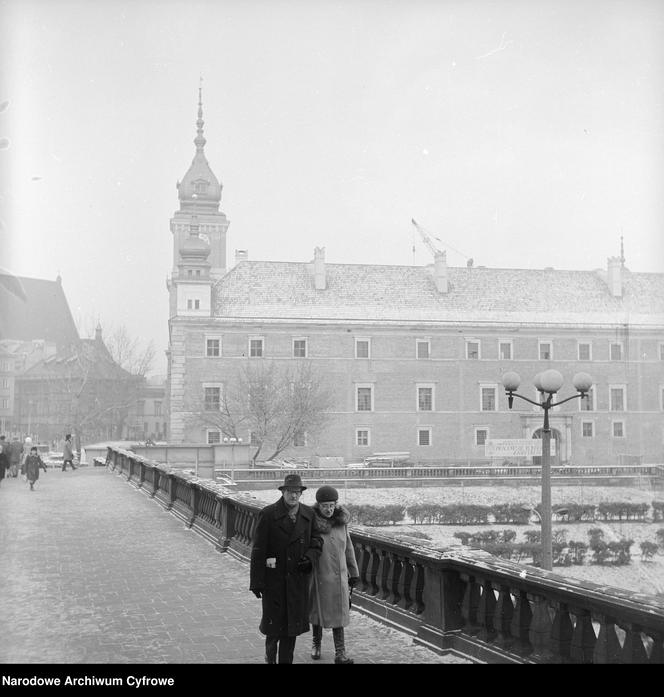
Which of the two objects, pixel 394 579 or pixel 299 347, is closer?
pixel 394 579

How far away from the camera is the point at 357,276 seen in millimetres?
58375

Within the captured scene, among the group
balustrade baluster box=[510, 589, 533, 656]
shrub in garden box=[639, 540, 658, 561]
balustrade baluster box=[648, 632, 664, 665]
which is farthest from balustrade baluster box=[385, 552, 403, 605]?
shrub in garden box=[639, 540, 658, 561]

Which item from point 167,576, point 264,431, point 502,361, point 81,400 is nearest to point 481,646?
point 167,576

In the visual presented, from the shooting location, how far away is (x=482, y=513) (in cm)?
3478

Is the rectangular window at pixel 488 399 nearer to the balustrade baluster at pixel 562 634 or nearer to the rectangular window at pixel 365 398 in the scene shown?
the rectangular window at pixel 365 398

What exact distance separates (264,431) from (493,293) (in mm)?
20426

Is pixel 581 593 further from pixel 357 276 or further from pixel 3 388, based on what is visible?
pixel 357 276

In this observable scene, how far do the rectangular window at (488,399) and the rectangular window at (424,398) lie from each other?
3390 mm

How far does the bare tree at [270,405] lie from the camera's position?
49.2 metres

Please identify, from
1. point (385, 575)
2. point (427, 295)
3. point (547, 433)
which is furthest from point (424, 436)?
point (385, 575)

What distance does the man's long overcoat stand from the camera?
6012mm

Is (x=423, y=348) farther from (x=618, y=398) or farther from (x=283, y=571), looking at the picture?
(x=283, y=571)

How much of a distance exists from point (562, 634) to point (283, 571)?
6.50 ft

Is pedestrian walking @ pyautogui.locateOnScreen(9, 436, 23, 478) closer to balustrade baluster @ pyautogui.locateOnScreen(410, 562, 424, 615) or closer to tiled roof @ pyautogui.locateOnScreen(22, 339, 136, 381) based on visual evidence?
balustrade baluster @ pyautogui.locateOnScreen(410, 562, 424, 615)
